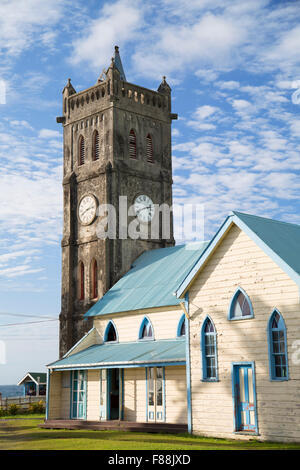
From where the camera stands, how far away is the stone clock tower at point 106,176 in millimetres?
39625

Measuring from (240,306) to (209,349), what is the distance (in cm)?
221

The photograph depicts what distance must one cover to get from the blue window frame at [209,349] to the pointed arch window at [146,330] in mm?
7856

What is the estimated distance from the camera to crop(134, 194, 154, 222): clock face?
4088cm

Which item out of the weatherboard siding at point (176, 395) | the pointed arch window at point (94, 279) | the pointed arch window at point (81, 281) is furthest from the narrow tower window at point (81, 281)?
the weatherboard siding at point (176, 395)

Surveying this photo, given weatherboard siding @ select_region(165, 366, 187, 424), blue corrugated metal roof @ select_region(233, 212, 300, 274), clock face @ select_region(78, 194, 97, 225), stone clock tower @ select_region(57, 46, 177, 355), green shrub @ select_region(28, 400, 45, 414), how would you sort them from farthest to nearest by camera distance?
green shrub @ select_region(28, 400, 45, 414)
clock face @ select_region(78, 194, 97, 225)
stone clock tower @ select_region(57, 46, 177, 355)
weatherboard siding @ select_region(165, 366, 187, 424)
blue corrugated metal roof @ select_region(233, 212, 300, 274)

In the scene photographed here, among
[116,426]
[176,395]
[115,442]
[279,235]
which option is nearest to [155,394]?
[176,395]

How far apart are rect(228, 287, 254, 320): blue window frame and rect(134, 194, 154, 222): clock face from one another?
1912cm

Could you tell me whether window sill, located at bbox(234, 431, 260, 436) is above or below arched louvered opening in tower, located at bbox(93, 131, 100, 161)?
below

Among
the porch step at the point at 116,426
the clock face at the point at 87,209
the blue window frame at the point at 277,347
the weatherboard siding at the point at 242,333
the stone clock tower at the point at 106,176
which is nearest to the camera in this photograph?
the weatherboard siding at the point at 242,333

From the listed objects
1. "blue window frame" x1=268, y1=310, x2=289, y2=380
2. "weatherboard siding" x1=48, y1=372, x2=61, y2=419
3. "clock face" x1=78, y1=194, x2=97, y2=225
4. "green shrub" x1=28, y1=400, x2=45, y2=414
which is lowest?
"green shrub" x1=28, y1=400, x2=45, y2=414

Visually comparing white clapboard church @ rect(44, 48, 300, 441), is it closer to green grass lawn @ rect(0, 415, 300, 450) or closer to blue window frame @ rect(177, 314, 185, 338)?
blue window frame @ rect(177, 314, 185, 338)

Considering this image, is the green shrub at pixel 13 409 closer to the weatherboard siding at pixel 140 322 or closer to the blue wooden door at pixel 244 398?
the weatherboard siding at pixel 140 322

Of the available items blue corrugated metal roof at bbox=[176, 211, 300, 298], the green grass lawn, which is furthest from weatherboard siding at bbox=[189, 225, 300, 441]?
the green grass lawn
